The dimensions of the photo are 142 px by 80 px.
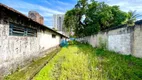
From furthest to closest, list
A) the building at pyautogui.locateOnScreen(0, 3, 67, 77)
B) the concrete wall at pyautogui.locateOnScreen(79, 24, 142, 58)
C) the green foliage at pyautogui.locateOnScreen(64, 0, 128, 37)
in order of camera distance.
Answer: the green foliage at pyautogui.locateOnScreen(64, 0, 128, 37) < the concrete wall at pyautogui.locateOnScreen(79, 24, 142, 58) < the building at pyautogui.locateOnScreen(0, 3, 67, 77)

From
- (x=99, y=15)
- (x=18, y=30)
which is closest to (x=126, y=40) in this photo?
(x=18, y=30)

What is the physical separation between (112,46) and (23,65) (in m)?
7.27

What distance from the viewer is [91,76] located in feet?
15.4

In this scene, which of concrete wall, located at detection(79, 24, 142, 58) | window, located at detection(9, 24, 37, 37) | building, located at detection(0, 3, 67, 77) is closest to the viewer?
building, located at detection(0, 3, 67, 77)

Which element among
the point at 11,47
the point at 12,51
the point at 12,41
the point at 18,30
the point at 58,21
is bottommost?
the point at 12,51

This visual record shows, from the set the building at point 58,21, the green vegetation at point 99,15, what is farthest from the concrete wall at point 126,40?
the building at point 58,21

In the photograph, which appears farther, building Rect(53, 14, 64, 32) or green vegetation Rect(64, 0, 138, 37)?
building Rect(53, 14, 64, 32)

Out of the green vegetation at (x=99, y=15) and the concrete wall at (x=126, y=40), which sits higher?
the green vegetation at (x=99, y=15)

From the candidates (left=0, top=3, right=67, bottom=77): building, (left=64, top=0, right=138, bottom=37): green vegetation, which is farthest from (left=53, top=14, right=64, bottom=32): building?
(left=0, top=3, right=67, bottom=77): building

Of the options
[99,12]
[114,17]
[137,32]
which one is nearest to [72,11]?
[99,12]

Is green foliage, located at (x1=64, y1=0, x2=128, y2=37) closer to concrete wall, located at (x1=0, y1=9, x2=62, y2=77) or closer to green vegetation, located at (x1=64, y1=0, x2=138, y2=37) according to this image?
green vegetation, located at (x1=64, y1=0, x2=138, y2=37)

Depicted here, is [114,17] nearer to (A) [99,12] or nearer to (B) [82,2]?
(A) [99,12]

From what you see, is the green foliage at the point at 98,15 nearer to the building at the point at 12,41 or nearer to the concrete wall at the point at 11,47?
the building at the point at 12,41

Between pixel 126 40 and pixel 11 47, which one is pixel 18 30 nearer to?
pixel 11 47
